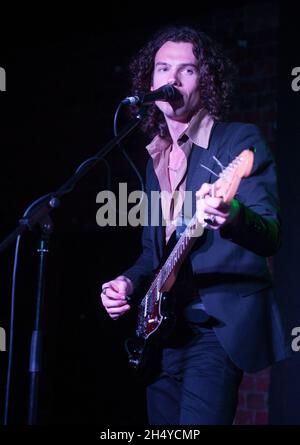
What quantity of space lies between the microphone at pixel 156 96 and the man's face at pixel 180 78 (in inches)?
2.5

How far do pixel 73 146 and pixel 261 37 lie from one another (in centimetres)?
160

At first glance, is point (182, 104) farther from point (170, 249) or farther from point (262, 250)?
point (262, 250)

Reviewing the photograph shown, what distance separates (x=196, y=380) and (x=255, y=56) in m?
2.79

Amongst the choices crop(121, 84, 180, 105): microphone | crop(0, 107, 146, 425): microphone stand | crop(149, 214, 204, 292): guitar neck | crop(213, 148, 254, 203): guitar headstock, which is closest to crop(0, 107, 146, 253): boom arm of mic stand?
crop(0, 107, 146, 425): microphone stand

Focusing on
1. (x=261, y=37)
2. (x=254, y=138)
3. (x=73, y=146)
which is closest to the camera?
(x=254, y=138)

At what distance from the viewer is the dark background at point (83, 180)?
3.46 metres

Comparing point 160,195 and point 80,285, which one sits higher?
point 160,195

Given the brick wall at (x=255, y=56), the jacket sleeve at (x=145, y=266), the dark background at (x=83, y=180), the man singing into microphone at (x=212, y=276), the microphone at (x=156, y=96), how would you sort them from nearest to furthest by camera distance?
the man singing into microphone at (x=212, y=276) < the microphone at (x=156, y=96) < the jacket sleeve at (x=145, y=266) < the dark background at (x=83, y=180) < the brick wall at (x=255, y=56)

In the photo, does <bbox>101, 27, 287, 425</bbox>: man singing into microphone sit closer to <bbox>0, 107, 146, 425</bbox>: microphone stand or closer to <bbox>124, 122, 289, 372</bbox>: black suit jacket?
<bbox>124, 122, 289, 372</bbox>: black suit jacket

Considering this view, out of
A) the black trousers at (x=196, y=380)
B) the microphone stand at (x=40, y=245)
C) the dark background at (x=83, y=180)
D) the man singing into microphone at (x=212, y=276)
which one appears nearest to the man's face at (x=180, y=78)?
the man singing into microphone at (x=212, y=276)

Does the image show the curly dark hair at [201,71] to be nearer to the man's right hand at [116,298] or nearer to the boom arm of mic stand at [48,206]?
the boom arm of mic stand at [48,206]

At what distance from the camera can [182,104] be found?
2182 millimetres

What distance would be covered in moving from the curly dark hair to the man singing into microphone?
8cm

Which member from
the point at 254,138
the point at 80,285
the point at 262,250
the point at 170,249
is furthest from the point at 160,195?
the point at 80,285
